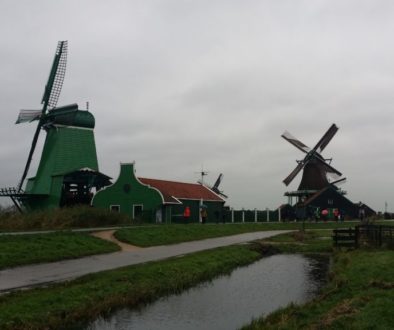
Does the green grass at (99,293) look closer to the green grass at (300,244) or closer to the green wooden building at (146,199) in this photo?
the green grass at (300,244)

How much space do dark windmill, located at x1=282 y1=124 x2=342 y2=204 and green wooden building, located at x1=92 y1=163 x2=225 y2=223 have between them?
60.5ft

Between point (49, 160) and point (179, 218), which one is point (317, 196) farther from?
point (49, 160)

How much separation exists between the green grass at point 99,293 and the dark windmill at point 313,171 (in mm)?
45220

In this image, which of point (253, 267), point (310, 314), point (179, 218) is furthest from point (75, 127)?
point (310, 314)

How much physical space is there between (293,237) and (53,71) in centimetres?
3263

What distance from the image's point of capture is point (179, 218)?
47688 mm

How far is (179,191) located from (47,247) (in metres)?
31.3

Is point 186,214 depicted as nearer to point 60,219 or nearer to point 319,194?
point 60,219

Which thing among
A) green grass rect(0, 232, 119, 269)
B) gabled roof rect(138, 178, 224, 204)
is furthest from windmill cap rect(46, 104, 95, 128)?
green grass rect(0, 232, 119, 269)

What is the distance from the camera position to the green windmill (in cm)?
5069

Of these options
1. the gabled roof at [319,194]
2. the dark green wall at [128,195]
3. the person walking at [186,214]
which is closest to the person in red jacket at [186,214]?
the person walking at [186,214]

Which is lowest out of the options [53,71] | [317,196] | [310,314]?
[310,314]

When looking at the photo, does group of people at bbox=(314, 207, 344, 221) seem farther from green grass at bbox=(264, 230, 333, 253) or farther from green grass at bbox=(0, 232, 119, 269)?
green grass at bbox=(0, 232, 119, 269)

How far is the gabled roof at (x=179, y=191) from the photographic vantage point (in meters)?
47.6
